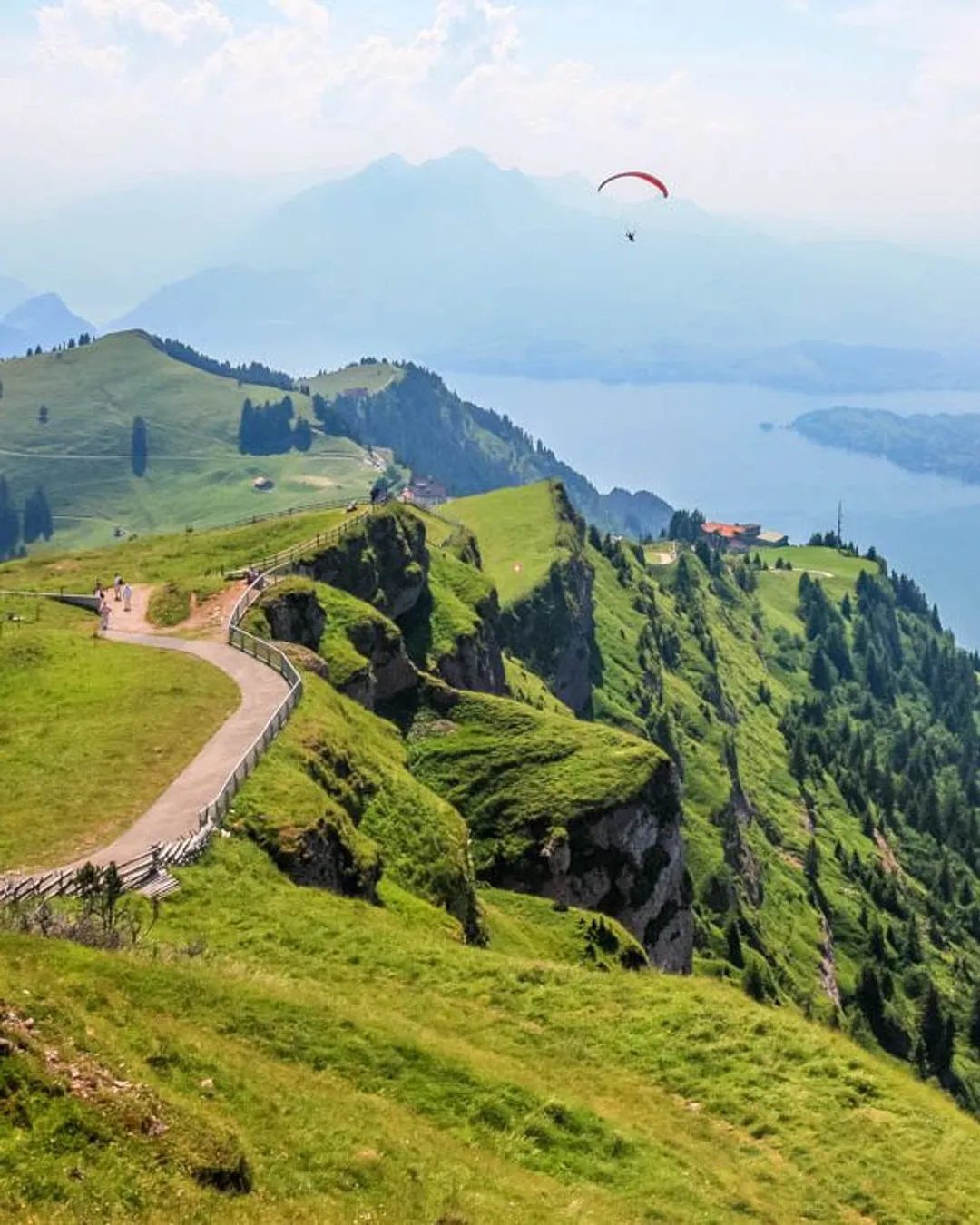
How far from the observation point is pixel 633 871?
77125 mm

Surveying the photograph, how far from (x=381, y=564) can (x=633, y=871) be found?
38623 millimetres

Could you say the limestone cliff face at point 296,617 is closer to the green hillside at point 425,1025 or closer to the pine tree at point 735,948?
the green hillside at point 425,1025

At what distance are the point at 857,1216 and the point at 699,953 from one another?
88.7m

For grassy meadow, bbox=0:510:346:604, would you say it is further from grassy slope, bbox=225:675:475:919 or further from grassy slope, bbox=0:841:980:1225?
grassy slope, bbox=0:841:980:1225

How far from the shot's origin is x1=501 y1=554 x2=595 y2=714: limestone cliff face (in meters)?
168

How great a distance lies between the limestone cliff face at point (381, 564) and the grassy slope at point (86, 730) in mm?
24550

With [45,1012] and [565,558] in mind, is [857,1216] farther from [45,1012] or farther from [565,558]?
[565,558]

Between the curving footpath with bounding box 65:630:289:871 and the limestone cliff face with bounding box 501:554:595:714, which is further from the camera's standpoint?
the limestone cliff face with bounding box 501:554:595:714

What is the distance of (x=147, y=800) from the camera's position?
45625 mm

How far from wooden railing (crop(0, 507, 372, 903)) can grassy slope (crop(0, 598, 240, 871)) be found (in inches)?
103

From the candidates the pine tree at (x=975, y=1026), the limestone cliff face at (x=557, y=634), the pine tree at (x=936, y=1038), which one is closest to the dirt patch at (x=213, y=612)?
the limestone cliff face at (x=557, y=634)

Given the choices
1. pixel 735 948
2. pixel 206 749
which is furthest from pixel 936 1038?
pixel 206 749

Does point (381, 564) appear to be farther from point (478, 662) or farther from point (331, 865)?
point (331, 865)

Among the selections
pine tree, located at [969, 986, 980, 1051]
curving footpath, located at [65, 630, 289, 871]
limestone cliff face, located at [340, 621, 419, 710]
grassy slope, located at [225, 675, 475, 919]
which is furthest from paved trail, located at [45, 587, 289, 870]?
pine tree, located at [969, 986, 980, 1051]
